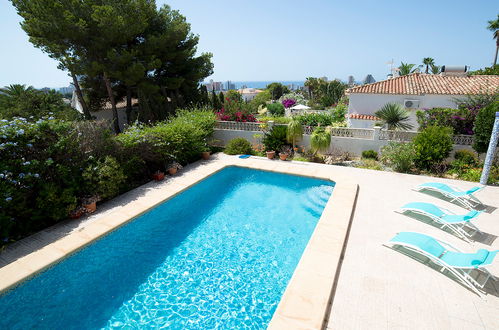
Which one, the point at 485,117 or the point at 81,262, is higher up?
the point at 485,117

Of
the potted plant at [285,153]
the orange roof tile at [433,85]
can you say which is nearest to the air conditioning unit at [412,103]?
the orange roof tile at [433,85]

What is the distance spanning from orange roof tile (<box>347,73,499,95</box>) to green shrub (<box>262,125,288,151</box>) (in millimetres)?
10784

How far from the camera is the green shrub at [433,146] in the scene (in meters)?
11.0

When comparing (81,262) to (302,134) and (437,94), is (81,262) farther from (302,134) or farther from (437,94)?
(437,94)

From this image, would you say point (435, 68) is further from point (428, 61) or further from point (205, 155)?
point (205, 155)

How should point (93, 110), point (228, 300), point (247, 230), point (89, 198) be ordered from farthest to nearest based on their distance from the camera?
1. point (93, 110)
2. point (89, 198)
3. point (247, 230)
4. point (228, 300)

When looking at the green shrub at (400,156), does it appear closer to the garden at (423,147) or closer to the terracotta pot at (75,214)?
the garden at (423,147)

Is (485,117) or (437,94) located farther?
(437,94)

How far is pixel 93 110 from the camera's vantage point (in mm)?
25656

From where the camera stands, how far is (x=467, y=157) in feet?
37.1

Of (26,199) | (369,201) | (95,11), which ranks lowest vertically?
(369,201)

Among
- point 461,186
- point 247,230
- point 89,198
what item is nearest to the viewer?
point 247,230

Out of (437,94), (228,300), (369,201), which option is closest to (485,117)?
(369,201)

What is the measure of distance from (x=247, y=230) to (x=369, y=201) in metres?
4.31
